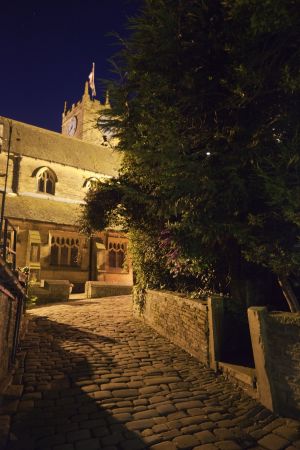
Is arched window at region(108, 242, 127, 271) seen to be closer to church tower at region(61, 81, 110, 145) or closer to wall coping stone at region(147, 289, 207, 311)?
wall coping stone at region(147, 289, 207, 311)

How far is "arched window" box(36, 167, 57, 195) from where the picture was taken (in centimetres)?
2577

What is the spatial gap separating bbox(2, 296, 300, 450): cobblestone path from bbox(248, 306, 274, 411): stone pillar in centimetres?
21

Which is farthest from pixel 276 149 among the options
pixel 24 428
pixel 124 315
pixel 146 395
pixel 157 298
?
pixel 124 315

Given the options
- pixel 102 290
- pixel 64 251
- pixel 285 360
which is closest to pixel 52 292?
pixel 102 290

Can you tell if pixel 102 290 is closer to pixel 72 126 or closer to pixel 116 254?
pixel 116 254

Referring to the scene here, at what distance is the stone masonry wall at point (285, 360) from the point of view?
190 inches

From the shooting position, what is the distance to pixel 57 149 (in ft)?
94.2

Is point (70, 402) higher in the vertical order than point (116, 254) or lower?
lower

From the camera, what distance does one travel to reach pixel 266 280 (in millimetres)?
7625

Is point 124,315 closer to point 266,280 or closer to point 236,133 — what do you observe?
point 266,280

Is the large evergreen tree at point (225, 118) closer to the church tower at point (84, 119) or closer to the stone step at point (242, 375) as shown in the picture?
the stone step at point (242, 375)

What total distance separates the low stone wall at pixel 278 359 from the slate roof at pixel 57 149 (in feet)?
70.8

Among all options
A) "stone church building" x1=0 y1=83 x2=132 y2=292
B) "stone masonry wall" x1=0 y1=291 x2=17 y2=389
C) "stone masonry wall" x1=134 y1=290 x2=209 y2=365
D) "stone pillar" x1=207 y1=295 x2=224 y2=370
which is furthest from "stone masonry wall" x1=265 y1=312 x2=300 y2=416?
"stone church building" x1=0 y1=83 x2=132 y2=292

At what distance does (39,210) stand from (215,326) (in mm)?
18950
